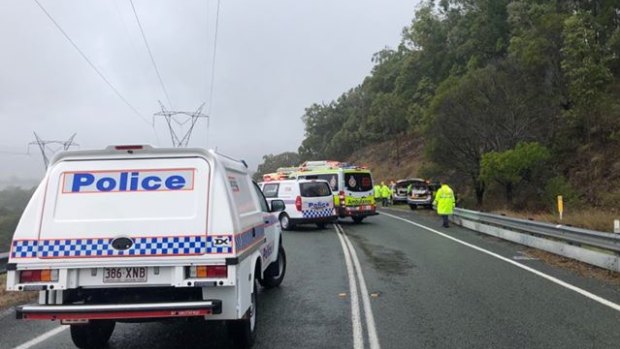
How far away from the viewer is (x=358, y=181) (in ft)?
79.3

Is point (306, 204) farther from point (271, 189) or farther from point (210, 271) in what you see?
point (210, 271)

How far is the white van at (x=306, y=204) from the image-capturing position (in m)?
21.0

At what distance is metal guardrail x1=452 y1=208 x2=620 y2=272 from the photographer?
10430mm

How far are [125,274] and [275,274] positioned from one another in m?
4.29

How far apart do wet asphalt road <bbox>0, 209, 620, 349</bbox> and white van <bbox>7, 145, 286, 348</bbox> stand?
1096 millimetres

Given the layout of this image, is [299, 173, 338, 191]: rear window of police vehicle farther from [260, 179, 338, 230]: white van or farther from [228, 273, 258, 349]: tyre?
[228, 273, 258, 349]: tyre

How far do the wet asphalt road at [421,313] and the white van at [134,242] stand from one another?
1.10 metres

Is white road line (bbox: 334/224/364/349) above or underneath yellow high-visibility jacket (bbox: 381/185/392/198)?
underneath

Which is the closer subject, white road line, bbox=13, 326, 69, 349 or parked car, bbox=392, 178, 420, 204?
white road line, bbox=13, 326, 69, 349

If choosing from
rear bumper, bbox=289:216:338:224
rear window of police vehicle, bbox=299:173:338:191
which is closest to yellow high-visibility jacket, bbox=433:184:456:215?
rear bumper, bbox=289:216:338:224

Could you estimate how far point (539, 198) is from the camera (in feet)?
98.5

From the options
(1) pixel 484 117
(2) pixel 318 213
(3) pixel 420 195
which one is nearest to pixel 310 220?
(2) pixel 318 213

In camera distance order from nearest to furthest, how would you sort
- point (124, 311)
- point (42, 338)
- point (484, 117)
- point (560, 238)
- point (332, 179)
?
1. point (124, 311)
2. point (42, 338)
3. point (560, 238)
4. point (332, 179)
5. point (484, 117)

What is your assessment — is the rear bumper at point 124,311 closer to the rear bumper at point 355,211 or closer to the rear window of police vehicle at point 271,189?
the rear window of police vehicle at point 271,189
